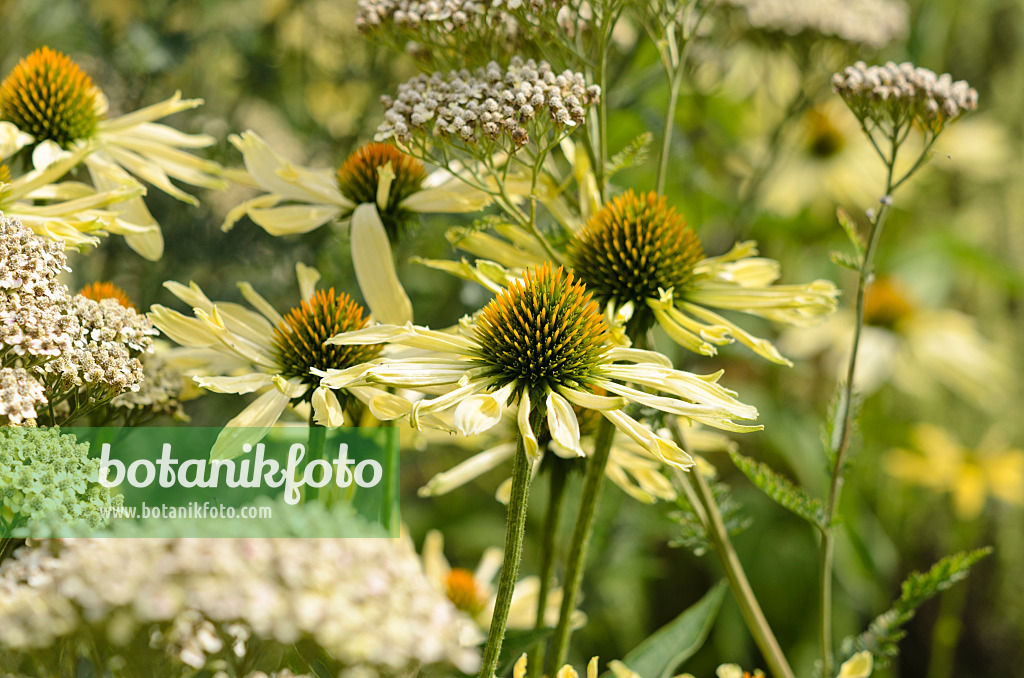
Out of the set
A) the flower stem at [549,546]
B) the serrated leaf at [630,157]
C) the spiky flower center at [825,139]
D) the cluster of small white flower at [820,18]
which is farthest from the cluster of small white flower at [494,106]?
the spiky flower center at [825,139]

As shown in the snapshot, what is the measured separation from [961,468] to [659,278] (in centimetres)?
111

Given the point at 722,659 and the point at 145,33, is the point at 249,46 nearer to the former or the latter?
the point at 145,33

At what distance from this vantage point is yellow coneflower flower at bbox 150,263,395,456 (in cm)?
57

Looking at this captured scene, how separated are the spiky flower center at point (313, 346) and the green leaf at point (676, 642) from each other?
0.34m

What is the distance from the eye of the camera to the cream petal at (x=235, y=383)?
553 mm

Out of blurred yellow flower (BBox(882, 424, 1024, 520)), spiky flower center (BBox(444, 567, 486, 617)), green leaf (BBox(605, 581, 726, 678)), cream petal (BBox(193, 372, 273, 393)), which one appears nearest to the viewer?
cream petal (BBox(193, 372, 273, 393))

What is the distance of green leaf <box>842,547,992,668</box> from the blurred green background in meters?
0.33

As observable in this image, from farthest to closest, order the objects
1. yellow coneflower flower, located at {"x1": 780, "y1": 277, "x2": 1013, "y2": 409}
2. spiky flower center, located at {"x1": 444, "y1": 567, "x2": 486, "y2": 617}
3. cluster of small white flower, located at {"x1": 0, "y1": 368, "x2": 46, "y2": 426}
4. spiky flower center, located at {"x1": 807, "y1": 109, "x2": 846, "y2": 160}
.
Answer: spiky flower center, located at {"x1": 807, "y1": 109, "x2": 846, "y2": 160}, yellow coneflower flower, located at {"x1": 780, "y1": 277, "x2": 1013, "y2": 409}, spiky flower center, located at {"x1": 444, "y1": 567, "x2": 486, "y2": 617}, cluster of small white flower, located at {"x1": 0, "y1": 368, "x2": 46, "y2": 426}

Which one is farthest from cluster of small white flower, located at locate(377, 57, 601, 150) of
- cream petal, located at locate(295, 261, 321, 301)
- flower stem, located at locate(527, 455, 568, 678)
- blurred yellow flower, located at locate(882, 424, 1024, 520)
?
blurred yellow flower, located at locate(882, 424, 1024, 520)

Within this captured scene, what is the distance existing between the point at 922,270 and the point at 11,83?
1.58 metres

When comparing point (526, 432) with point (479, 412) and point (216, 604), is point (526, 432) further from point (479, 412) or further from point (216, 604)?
Result: point (216, 604)

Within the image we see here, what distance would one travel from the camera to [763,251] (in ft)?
5.41

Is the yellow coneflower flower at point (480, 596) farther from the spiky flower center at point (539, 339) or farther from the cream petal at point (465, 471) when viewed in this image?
the spiky flower center at point (539, 339)

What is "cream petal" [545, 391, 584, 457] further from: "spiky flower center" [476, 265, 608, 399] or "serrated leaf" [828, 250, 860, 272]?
"serrated leaf" [828, 250, 860, 272]
